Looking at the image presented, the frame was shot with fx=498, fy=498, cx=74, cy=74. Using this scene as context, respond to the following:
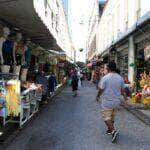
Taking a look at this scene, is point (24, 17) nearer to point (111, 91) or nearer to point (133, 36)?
point (111, 91)

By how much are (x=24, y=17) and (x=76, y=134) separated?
393 centimetres

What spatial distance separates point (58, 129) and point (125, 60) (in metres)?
18.1

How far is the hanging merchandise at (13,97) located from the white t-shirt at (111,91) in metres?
1.88

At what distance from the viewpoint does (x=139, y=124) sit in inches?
557

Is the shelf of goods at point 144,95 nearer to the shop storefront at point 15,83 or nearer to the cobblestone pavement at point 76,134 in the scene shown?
the cobblestone pavement at point 76,134

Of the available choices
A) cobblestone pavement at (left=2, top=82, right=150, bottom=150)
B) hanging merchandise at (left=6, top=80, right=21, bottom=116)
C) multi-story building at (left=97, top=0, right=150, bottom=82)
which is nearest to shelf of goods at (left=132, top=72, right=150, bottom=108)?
multi-story building at (left=97, top=0, right=150, bottom=82)

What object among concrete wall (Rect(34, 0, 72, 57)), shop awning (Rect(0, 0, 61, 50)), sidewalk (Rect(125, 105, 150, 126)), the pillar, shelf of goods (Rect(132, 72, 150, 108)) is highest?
concrete wall (Rect(34, 0, 72, 57))

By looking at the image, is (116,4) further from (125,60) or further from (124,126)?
(124,126)

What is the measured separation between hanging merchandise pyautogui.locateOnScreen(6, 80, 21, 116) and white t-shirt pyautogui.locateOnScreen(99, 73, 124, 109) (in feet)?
6.16

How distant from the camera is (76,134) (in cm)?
1177

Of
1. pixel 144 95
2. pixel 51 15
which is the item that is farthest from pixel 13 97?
pixel 51 15

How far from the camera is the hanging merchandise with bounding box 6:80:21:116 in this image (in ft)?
35.3

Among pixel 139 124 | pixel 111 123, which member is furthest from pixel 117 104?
pixel 139 124

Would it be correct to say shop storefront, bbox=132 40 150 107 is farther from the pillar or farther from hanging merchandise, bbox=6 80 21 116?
hanging merchandise, bbox=6 80 21 116
